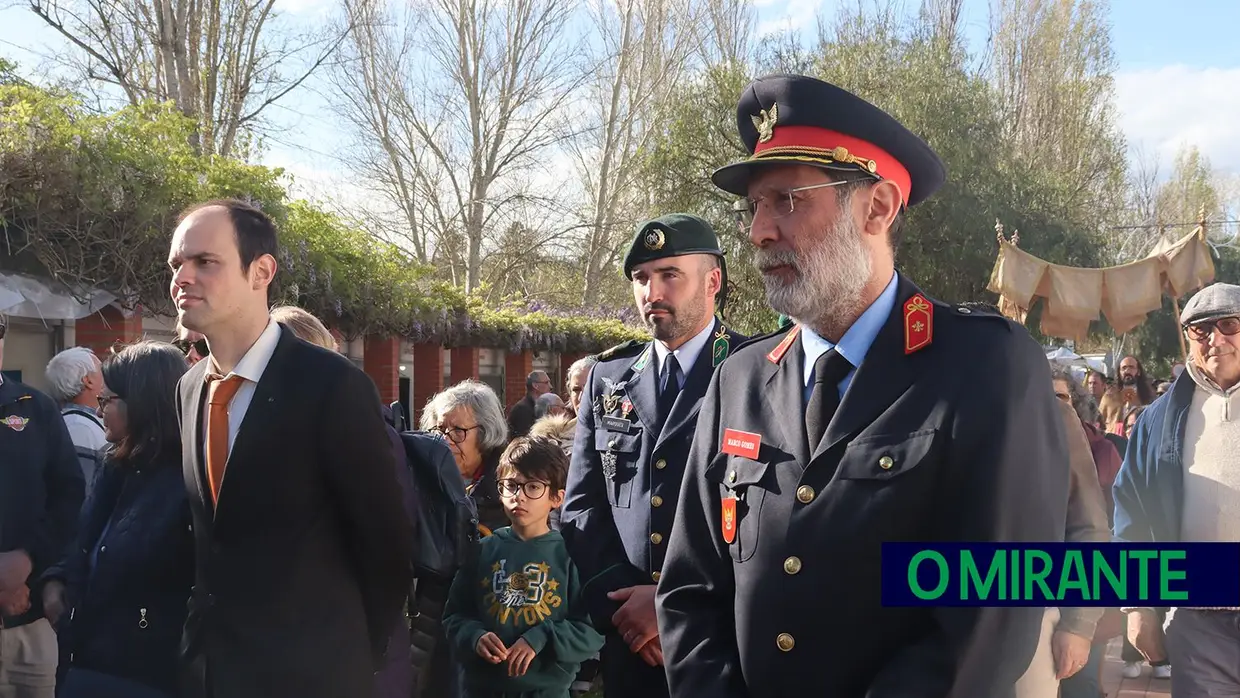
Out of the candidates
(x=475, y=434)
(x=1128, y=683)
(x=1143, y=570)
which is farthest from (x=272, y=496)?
(x=1128, y=683)

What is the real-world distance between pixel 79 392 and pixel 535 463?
258 centimetres

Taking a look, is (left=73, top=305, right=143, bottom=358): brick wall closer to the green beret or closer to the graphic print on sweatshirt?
the graphic print on sweatshirt

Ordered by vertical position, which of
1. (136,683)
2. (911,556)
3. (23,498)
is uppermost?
(911,556)

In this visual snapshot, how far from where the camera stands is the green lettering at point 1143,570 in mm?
3412

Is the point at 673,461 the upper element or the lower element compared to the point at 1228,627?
upper

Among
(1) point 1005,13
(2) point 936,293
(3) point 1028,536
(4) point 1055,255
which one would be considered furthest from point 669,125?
(3) point 1028,536

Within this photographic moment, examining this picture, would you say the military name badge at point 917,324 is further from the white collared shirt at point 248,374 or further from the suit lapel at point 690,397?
the white collared shirt at point 248,374

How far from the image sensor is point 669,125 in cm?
2431

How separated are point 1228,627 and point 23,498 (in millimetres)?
4651

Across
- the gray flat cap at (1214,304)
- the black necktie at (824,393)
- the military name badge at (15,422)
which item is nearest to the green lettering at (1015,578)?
the black necktie at (824,393)

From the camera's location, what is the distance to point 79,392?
534 cm

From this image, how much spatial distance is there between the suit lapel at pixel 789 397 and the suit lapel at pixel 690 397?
102 cm

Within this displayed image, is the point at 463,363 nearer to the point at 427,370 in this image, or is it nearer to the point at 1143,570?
the point at 427,370

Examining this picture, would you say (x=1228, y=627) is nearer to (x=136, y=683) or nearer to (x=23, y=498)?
(x=136, y=683)
